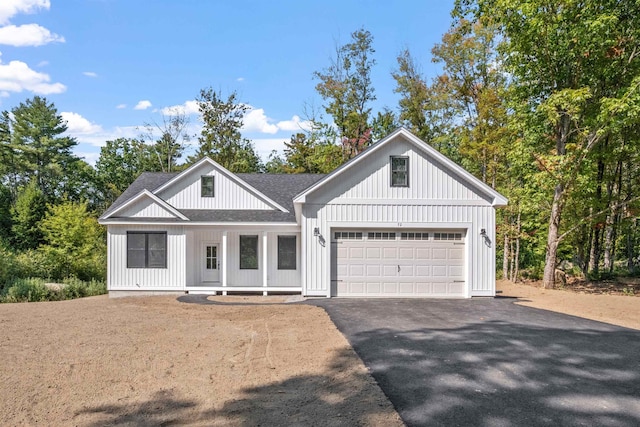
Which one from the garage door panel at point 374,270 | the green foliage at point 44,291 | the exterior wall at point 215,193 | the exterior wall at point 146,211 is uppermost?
the exterior wall at point 215,193

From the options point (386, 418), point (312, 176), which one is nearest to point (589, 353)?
point (386, 418)

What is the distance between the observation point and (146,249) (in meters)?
15.6

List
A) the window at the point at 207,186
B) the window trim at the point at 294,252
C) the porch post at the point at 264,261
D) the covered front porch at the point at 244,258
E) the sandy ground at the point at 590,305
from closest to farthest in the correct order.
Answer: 1. the sandy ground at the point at 590,305
2. the porch post at the point at 264,261
3. the covered front porch at the point at 244,258
4. the window trim at the point at 294,252
5. the window at the point at 207,186

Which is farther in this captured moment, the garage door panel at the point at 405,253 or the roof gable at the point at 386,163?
the garage door panel at the point at 405,253

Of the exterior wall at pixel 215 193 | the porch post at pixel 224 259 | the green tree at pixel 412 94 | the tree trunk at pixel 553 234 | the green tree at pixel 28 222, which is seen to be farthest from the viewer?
the green tree at pixel 28 222

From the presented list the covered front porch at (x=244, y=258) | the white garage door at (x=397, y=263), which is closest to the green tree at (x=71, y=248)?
the covered front porch at (x=244, y=258)

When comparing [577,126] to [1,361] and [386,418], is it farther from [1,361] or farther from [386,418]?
[1,361]

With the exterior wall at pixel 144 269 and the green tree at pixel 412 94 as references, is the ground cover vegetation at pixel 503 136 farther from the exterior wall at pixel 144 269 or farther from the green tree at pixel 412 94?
the exterior wall at pixel 144 269

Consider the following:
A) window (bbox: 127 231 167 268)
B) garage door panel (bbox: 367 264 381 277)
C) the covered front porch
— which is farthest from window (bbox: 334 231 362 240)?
window (bbox: 127 231 167 268)

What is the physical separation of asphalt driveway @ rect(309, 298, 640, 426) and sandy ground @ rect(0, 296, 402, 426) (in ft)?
1.52

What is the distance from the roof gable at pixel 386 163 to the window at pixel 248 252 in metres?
3.58

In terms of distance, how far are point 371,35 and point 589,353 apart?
28.9 m

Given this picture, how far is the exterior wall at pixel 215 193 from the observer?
57.1ft

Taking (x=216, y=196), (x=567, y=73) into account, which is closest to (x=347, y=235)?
(x=216, y=196)
